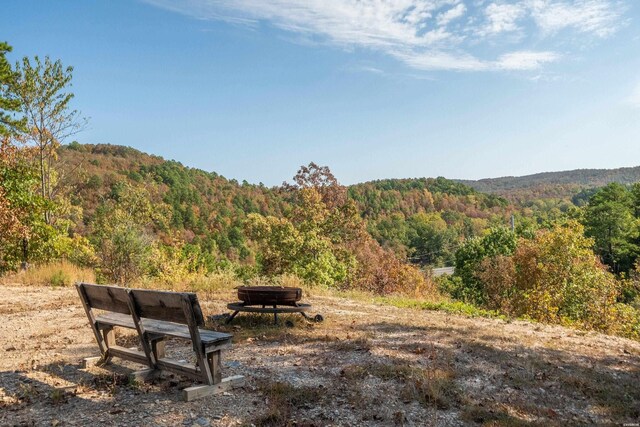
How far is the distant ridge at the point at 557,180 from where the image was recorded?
14500cm

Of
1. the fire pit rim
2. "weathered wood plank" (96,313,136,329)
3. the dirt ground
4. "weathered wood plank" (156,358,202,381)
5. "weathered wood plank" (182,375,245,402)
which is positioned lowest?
the dirt ground

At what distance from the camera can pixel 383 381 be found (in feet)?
17.4

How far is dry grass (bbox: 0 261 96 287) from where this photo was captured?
14170mm

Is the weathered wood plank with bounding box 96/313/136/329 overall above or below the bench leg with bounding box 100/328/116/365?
above

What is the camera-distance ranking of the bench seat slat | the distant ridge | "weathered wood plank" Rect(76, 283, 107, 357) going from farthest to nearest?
the distant ridge
"weathered wood plank" Rect(76, 283, 107, 357)
the bench seat slat

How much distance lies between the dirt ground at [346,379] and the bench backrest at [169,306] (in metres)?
0.79

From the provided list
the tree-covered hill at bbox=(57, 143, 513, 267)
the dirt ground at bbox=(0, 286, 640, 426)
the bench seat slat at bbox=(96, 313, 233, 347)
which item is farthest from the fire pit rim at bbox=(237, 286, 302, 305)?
the tree-covered hill at bbox=(57, 143, 513, 267)

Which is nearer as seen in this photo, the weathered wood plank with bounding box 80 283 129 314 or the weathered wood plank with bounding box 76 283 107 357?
the weathered wood plank with bounding box 80 283 129 314

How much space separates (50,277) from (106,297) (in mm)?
10867

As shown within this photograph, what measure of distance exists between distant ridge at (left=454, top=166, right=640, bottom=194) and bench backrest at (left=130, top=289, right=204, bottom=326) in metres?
143

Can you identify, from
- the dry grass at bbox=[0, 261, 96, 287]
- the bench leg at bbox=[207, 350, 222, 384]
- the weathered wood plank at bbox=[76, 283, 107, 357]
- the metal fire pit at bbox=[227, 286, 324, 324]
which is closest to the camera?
the bench leg at bbox=[207, 350, 222, 384]

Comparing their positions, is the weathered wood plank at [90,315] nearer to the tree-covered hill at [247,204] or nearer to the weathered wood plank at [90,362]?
the weathered wood plank at [90,362]

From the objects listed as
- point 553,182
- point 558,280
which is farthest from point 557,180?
point 558,280

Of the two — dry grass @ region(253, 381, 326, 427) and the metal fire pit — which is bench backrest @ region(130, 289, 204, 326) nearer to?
dry grass @ region(253, 381, 326, 427)
